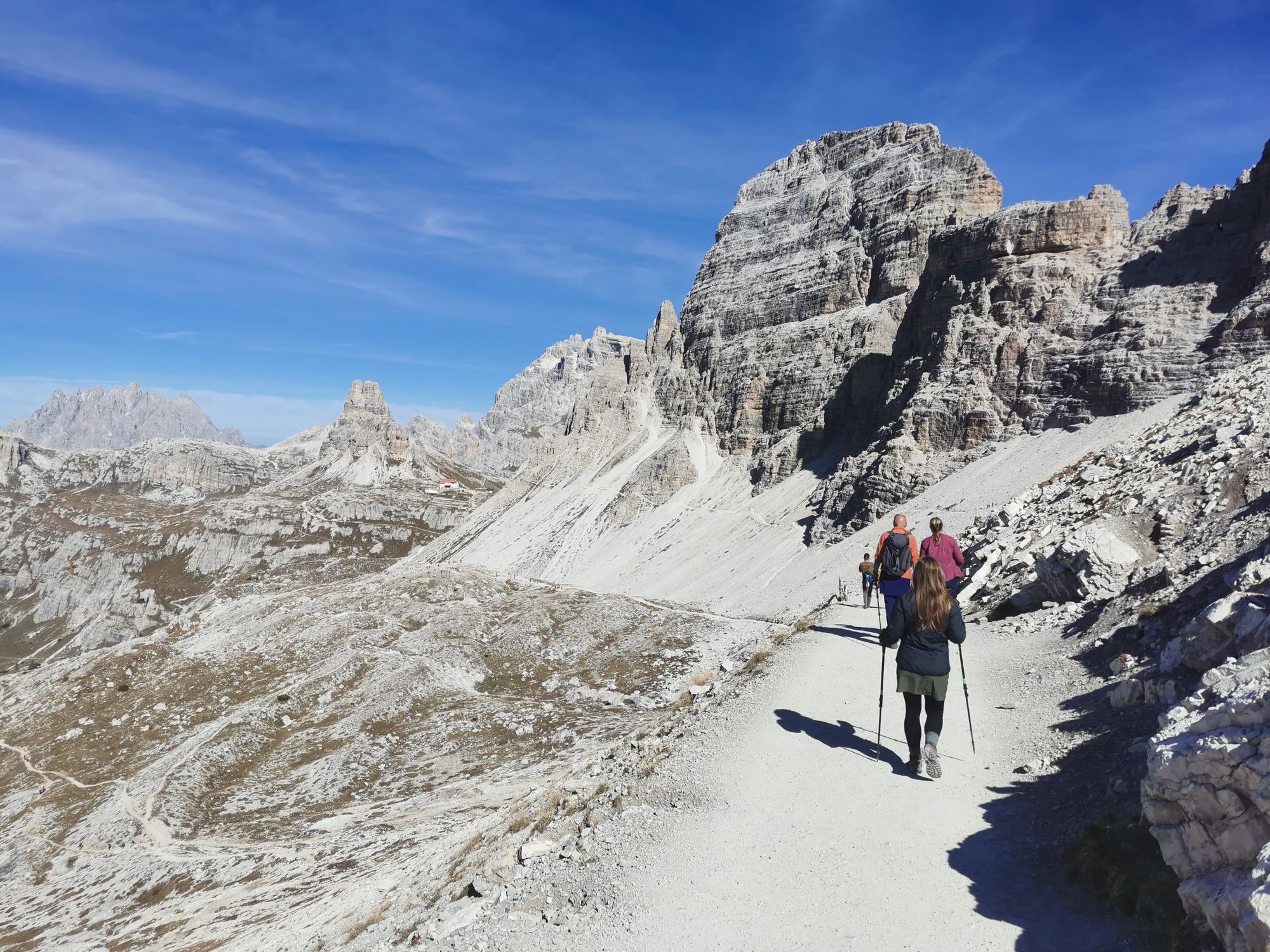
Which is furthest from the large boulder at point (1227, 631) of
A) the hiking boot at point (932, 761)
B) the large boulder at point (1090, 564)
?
the large boulder at point (1090, 564)

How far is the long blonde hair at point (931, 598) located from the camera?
10.3 meters

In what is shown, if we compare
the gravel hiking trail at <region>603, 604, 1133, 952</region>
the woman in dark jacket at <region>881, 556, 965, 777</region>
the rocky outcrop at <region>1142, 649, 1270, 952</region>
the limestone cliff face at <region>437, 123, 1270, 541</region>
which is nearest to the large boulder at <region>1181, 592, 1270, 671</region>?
the gravel hiking trail at <region>603, 604, 1133, 952</region>

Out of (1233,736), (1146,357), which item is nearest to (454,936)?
(1233,736)

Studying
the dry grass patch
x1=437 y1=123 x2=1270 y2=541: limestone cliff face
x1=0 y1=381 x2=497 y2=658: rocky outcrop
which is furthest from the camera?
x1=0 y1=381 x2=497 y2=658: rocky outcrop

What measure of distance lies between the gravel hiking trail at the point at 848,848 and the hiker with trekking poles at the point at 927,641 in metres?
0.94

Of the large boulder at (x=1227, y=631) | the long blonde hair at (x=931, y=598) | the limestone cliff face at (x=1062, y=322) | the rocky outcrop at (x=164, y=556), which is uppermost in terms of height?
the limestone cliff face at (x=1062, y=322)

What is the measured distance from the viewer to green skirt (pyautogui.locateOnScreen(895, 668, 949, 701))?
1048cm

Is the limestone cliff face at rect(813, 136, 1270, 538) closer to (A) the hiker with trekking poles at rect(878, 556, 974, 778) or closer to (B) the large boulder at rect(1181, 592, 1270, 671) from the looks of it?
(B) the large boulder at rect(1181, 592, 1270, 671)

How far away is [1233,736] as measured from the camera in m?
6.42

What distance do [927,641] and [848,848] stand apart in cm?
296

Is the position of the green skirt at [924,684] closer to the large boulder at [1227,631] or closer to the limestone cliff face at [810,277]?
the large boulder at [1227,631]

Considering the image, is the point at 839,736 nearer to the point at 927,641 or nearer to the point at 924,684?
the point at 924,684

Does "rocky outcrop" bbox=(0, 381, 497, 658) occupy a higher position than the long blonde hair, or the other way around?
the long blonde hair

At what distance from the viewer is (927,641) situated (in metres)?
10.5
